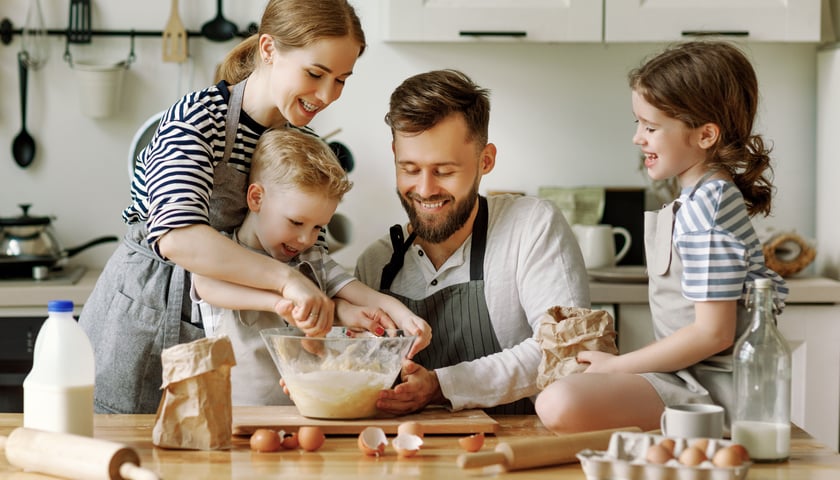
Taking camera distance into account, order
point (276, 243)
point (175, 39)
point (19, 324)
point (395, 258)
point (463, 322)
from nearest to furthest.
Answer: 1. point (276, 243)
2. point (463, 322)
3. point (395, 258)
4. point (19, 324)
5. point (175, 39)

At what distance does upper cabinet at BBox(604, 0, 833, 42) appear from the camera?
10.2 feet

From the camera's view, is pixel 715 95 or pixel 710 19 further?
pixel 710 19

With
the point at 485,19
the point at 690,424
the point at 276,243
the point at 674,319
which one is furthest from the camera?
the point at 485,19

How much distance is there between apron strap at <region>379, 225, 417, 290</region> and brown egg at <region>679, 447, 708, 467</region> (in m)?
0.92

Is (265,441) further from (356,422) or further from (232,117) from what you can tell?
(232,117)

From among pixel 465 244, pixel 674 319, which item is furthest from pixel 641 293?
pixel 674 319

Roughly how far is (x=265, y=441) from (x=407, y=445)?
7.4 inches

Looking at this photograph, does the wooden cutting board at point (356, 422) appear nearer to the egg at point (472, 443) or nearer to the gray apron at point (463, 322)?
the egg at point (472, 443)

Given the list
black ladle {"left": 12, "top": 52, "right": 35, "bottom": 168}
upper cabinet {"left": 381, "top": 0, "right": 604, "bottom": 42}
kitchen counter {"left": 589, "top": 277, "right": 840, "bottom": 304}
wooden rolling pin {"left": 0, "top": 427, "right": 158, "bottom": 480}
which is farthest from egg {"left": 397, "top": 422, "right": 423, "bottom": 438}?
black ladle {"left": 12, "top": 52, "right": 35, "bottom": 168}

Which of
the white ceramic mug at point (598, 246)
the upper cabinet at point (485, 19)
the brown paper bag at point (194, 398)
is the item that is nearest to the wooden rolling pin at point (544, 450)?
the brown paper bag at point (194, 398)

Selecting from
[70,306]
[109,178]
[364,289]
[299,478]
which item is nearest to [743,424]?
[299,478]

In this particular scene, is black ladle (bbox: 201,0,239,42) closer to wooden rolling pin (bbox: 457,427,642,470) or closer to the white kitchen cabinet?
the white kitchen cabinet

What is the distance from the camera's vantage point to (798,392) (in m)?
2.99

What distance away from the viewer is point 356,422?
153cm
